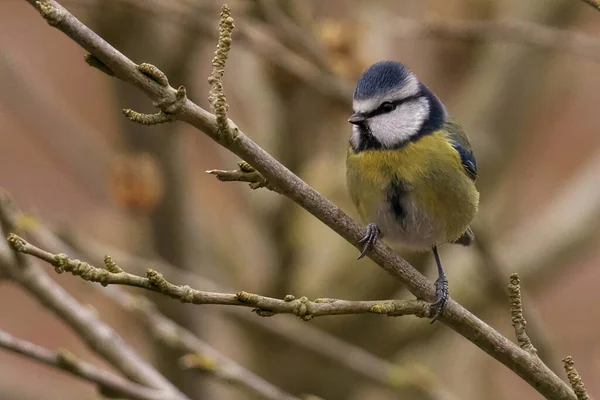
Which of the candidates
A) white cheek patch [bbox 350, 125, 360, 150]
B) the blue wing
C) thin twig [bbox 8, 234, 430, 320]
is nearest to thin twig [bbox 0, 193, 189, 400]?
thin twig [bbox 8, 234, 430, 320]

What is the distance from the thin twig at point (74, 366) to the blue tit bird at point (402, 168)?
1.47 ft

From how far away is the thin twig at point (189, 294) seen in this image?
2.42 feet

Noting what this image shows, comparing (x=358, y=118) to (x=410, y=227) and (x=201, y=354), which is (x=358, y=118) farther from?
(x=201, y=354)

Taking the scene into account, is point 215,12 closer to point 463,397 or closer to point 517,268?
point 517,268

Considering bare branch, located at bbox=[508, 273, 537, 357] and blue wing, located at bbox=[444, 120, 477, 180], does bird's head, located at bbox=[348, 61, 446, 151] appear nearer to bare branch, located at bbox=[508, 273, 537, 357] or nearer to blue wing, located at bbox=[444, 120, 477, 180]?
blue wing, located at bbox=[444, 120, 477, 180]

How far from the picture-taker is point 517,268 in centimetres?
210

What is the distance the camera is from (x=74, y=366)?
1004mm

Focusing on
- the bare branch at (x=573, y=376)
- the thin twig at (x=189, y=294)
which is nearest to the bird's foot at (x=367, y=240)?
the thin twig at (x=189, y=294)

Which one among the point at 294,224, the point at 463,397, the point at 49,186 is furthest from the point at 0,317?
the point at 463,397

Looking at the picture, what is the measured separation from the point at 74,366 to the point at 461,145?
2.42 ft

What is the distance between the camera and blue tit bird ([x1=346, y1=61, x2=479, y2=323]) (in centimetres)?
124

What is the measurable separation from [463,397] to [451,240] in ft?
4.16

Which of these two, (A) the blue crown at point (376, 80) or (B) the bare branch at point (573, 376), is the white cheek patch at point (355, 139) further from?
(B) the bare branch at point (573, 376)

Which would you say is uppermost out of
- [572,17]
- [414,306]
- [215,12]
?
[572,17]
